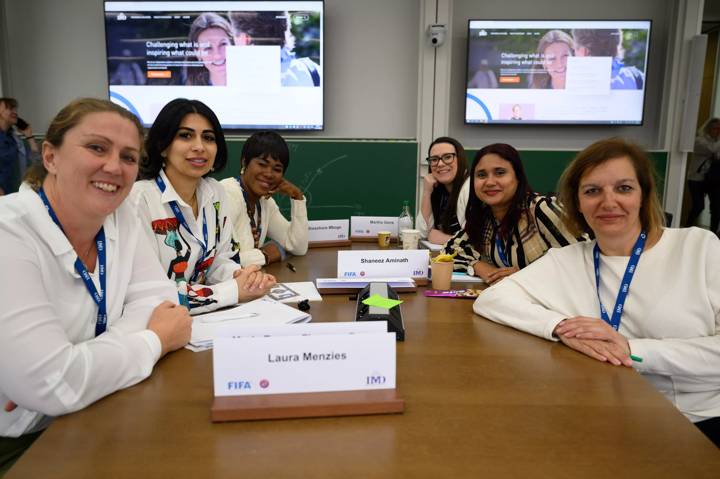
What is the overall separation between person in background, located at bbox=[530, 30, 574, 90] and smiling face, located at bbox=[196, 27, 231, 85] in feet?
9.30

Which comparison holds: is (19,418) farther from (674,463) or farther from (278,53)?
(278,53)

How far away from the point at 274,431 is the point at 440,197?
9.33 feet

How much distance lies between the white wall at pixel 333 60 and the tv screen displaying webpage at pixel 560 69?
2.13 feet

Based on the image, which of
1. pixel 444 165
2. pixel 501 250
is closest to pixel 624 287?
pixel 501 250

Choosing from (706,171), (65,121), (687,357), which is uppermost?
(65,121)

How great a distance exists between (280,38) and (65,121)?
11.8 feet

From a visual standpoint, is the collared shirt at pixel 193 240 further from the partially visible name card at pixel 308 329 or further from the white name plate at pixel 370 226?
the white name plate at pixel 370 226

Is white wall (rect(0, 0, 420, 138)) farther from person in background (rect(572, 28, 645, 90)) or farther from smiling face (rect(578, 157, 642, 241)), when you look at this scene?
smiling face (rect(578, 157, 642, 241))

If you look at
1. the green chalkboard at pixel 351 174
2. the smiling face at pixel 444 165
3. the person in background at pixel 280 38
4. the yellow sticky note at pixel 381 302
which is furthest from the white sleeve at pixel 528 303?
the person in background at pixel 280 38

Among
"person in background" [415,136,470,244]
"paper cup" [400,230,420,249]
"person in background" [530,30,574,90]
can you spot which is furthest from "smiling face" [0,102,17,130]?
"person in background" [530,30,574,90]

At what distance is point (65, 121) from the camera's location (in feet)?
3.91

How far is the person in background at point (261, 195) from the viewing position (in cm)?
251

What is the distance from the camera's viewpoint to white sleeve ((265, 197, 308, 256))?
102 inches

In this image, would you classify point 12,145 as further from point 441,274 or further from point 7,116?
point 441,274
